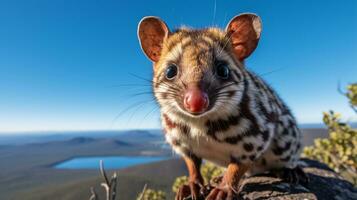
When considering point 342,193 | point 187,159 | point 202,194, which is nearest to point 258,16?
point 187,159

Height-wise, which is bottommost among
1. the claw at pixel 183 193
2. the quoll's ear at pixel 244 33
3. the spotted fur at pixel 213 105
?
the claw at pixel 183 193

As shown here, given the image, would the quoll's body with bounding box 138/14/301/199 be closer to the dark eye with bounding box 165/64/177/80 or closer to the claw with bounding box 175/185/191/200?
the dark eye with bounding box 165/64/177/80

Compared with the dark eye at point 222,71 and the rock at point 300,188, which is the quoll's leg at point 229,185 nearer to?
the rock at point 300,188

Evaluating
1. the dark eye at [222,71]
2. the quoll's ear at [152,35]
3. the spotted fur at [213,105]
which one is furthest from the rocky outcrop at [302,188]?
the quoll's ear at [152,35]

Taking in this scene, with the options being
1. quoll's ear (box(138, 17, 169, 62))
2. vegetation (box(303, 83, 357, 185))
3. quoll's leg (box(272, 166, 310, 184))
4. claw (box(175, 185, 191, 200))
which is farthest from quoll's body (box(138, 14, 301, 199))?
vegetation (box(303, 83, 357, 185))

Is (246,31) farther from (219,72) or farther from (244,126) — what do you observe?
(244,126)
